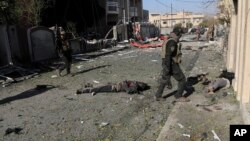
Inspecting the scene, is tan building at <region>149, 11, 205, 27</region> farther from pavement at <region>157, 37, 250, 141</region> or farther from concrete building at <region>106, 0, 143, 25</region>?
pavement at <region>157, 37, 250, 141</region>

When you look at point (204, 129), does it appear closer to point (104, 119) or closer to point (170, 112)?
point (170, 112)

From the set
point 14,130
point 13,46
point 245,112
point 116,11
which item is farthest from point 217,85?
point 116,11

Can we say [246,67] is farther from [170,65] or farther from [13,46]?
[13,46]

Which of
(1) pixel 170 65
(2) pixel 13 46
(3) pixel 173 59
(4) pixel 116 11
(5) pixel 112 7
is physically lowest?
(2) pixel 13 46

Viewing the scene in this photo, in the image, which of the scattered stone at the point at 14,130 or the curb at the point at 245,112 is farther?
the scattered stone at the point at 14,130

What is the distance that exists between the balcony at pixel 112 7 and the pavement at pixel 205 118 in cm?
4001

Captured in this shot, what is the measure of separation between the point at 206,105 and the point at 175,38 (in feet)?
5.19

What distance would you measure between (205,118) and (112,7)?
4270 cm

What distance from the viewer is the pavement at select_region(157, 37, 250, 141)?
20.2 ft

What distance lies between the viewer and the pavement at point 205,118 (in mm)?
6168

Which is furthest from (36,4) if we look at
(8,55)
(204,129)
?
(204,129)

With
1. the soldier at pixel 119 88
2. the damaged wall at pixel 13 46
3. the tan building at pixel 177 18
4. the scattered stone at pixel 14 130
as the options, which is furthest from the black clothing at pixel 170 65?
the tan building at pixel 177 18

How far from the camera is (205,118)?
23.3 feet

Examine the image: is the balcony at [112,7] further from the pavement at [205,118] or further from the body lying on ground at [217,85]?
the pavement at [205,118]
